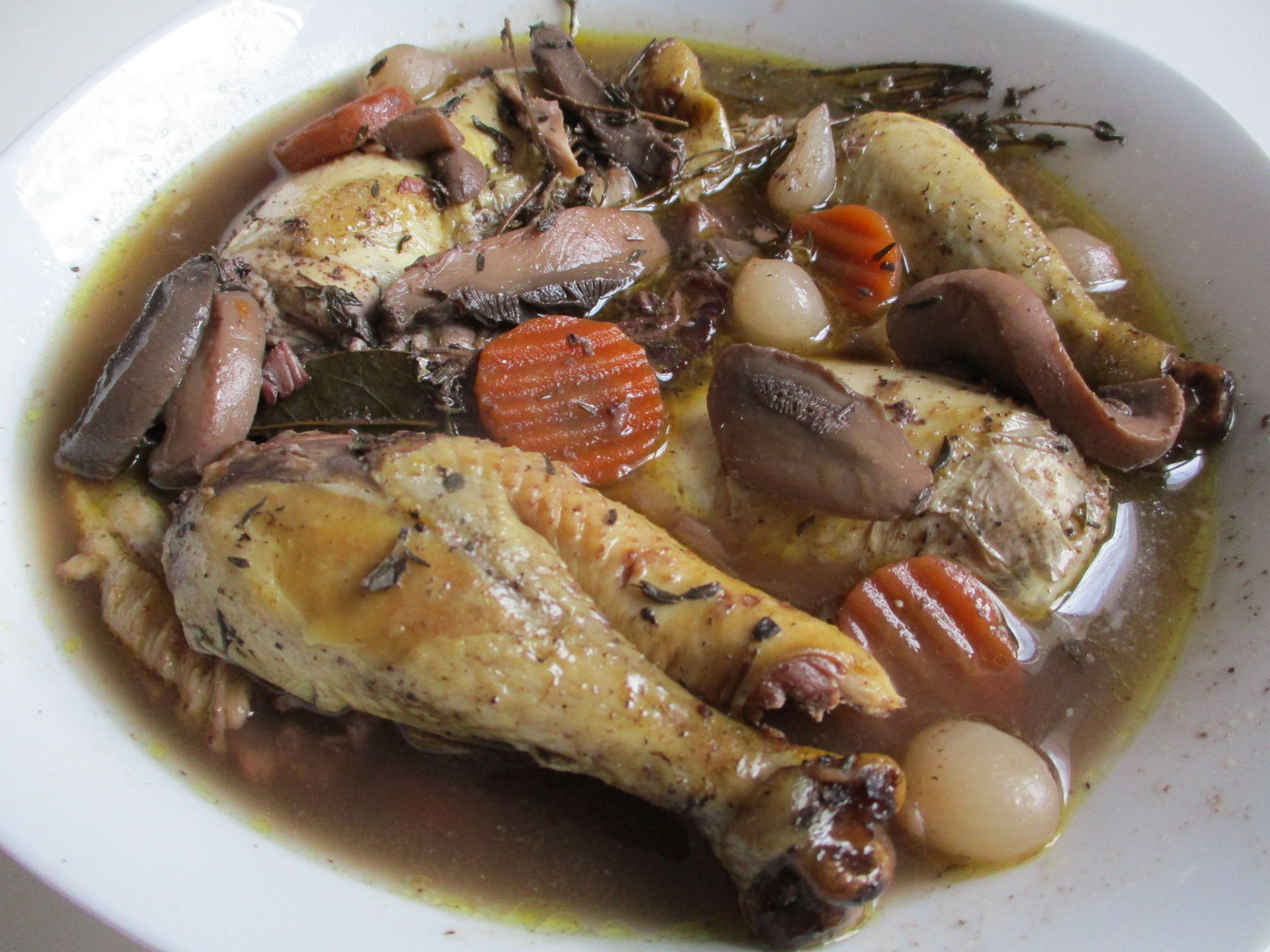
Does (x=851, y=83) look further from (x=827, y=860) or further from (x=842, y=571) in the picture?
(x=827, y=860)

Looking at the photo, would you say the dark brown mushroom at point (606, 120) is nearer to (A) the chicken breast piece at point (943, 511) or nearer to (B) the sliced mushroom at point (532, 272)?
(B) the sliced mushroom at point (532, 272)

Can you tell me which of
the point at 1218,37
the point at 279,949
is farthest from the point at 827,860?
the point at 1218,37

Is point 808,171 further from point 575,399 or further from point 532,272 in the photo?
point 575,399

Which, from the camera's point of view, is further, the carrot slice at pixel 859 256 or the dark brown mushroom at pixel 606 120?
the dark brown mushroom at pixel 606 120

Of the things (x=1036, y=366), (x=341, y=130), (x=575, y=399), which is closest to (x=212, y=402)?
(x=575, y=399)

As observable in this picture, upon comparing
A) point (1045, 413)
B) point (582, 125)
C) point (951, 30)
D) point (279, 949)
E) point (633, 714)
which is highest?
point (951, 30)

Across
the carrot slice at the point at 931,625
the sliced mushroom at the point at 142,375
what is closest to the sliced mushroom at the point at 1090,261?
the carrot slice at the point at 931,625

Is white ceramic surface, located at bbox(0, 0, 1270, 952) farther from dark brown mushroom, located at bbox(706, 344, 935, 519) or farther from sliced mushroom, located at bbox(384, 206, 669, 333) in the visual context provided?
sliced mushroom, located at bbox(384, 206, 669, 333)
